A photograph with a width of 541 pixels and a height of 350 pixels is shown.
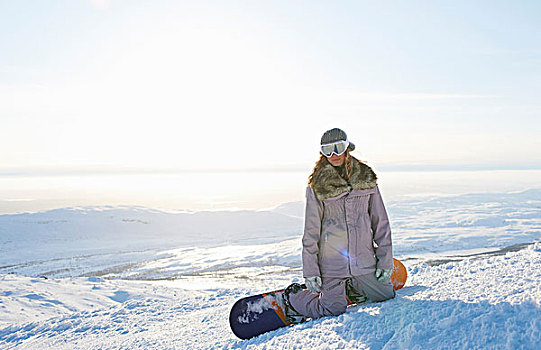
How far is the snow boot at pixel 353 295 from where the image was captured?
357 cm

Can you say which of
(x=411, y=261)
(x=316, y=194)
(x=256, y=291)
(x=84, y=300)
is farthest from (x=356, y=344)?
(x=411, y=261)

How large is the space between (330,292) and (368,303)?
41 cm

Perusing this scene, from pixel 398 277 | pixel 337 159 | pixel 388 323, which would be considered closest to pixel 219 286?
pixel 398 277

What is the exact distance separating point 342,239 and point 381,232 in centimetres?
39

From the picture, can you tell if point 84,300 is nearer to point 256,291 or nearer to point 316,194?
point 256,291

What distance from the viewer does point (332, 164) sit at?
3.66m

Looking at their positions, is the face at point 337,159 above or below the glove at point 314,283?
above

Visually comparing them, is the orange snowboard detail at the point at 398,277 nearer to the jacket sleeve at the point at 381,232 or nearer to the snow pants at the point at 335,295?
the snow pants at the point at 335,295

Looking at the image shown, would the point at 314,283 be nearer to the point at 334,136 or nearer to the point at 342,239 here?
the point at 342,239

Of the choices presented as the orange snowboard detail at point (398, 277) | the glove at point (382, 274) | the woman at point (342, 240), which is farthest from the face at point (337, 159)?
the orange snowboard detail at point (398, 277)

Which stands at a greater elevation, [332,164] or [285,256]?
[332,164]

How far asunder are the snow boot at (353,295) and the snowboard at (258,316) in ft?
0.21

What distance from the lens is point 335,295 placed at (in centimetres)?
346

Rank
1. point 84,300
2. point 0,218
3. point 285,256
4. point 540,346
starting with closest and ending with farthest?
point 540,346 → point 84,300 → point 285,256 → point 0,218
